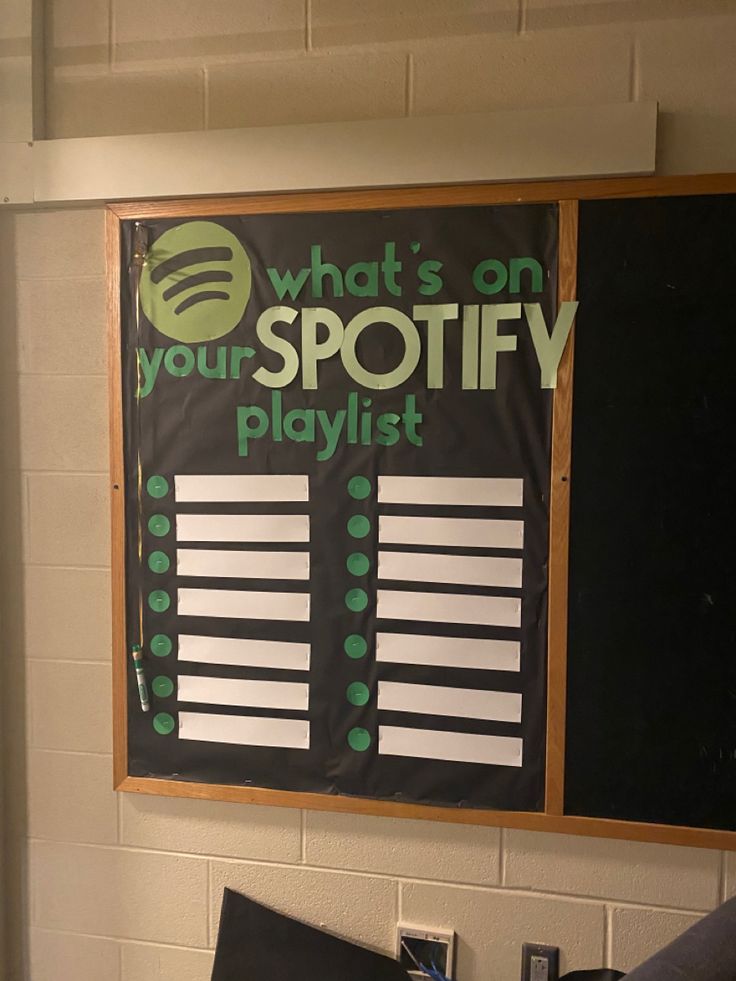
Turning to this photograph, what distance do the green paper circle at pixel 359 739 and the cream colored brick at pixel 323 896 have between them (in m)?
0.28

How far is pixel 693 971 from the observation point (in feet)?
2.19

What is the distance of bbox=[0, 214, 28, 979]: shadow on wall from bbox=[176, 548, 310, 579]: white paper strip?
0.40 meters

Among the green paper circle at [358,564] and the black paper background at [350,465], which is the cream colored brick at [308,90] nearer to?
the black paper background at [350,465]

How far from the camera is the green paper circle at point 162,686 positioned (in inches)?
62.7

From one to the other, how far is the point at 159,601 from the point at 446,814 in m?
0.72

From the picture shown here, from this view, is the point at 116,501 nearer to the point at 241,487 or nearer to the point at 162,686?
the point at 241,487

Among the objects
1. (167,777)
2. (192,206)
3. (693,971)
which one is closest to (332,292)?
(192,206)

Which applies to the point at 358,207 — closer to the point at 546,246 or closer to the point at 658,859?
the point at 546,246

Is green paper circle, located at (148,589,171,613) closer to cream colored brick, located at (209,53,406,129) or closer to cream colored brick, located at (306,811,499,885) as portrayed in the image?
cream colored brick, located at (306,811,499,885)

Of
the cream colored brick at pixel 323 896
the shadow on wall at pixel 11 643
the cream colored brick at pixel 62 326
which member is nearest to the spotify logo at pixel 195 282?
the cream colored brick at pixel 62 326

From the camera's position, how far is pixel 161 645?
5.22ft

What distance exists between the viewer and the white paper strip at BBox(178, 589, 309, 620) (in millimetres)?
1534

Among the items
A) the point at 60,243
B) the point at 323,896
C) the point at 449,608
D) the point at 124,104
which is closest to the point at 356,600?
the point at 449,608

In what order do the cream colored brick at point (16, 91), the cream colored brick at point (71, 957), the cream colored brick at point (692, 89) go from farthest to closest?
the cream colored brick at point (71, 957) < the cream colored brick at point (16, 91) < the cream colored brick at point (692, 89)
